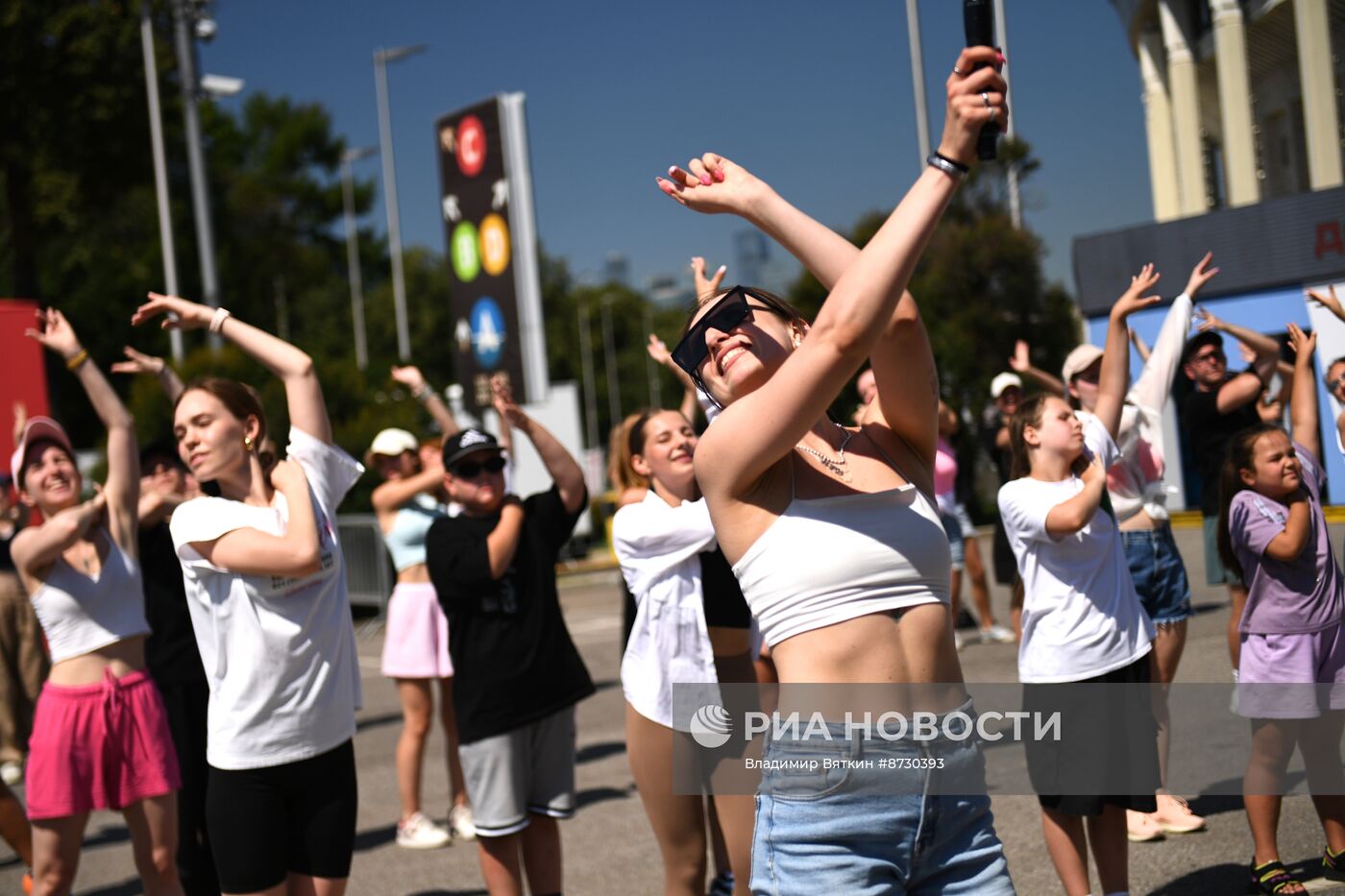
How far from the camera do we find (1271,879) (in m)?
4.71

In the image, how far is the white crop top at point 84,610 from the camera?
17.0ft

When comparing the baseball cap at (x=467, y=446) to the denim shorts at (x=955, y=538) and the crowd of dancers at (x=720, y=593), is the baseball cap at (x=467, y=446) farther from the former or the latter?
the denim shorts at (x=955, y=538)

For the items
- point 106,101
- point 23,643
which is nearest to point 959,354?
point 23,643

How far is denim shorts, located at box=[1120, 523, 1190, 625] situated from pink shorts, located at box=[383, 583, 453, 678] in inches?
143

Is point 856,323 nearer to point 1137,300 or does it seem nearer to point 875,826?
point 875,826

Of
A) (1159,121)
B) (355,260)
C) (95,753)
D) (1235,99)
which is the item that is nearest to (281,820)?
(95,753)

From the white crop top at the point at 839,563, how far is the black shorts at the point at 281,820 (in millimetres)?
1863

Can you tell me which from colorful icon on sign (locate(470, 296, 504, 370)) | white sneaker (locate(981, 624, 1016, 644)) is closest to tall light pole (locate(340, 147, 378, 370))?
colorful icon on sign (locate(470, 296, 504, 370))

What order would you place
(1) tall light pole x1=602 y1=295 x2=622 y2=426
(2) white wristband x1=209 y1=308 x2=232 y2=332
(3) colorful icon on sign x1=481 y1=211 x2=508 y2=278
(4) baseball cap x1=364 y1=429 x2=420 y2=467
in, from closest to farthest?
(2) white wristband x1=209 y1=308 x2=232 y2=332
(4) baseball cap x1=364 y1=429 x2=420 y2=467
(3) colorful icon on sign x1=481 y1=211 x2=508 y2=278
(1) tall light pole x1=602 y1=295 x2=622 y2=426

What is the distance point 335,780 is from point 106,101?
34.2 meters

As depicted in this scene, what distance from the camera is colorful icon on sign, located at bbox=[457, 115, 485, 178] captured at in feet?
70.7

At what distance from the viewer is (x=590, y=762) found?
8469mm

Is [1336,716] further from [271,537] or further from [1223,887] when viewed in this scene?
[271,537]

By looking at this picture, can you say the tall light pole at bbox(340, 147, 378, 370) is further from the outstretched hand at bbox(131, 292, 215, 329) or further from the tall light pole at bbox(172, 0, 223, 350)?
the outstretched hand at bbox(131, 292, 215, 329)
